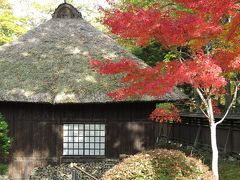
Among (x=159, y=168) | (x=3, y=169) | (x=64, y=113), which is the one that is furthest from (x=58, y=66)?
(x=159, y=168)

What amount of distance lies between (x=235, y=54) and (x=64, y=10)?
53.7 ft

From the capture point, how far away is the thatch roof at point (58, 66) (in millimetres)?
17917

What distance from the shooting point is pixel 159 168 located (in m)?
10.5

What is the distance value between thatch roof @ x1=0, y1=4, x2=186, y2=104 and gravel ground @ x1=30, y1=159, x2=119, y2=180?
3.21 m

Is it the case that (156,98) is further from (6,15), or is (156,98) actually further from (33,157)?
(6,15)

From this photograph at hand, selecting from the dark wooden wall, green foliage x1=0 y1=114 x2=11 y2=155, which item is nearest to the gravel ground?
the dark wooden wall

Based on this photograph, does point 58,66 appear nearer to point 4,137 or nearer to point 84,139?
point 84,139

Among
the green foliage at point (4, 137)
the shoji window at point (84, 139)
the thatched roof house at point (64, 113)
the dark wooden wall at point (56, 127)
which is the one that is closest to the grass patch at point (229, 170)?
the thatched roof house at point (64, 113)

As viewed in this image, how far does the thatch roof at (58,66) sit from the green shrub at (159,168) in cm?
714

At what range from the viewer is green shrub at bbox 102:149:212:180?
34.0 feet

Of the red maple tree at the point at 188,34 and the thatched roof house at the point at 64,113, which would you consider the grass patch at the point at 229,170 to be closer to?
the red maple tree at the point at 188,34

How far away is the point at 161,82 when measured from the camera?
40.0 ft

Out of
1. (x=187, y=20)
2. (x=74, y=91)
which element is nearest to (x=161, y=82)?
(x=187, y=20)

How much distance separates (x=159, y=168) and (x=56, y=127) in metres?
9.24
